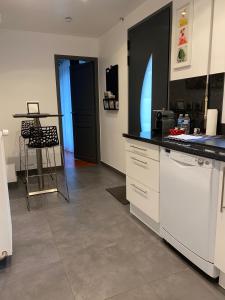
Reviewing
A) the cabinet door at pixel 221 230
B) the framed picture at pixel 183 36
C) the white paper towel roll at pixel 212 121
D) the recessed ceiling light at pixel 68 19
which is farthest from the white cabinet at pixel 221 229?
the recessed ceiling light at pixel 68 19

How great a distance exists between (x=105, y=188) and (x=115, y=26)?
260 cm

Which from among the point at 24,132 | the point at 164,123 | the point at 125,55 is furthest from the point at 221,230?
the point at 24,132

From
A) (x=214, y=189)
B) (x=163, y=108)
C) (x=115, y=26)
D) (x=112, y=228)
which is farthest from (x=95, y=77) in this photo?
(x=214, y=189)

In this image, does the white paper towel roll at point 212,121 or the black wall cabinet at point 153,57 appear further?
the black wall cabinet at point 153,57

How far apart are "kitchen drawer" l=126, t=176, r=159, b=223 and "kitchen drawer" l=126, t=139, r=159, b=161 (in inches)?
13.0

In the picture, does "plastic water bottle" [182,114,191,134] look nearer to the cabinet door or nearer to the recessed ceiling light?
the cabinet door

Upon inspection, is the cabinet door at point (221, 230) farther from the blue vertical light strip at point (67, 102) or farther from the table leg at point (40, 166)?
the blue vertical light strip at point (67, 102)

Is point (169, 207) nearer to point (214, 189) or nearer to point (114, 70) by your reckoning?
point (214, 189)

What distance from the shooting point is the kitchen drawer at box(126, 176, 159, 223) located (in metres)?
2.12

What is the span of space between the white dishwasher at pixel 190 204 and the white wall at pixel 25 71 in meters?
3.00

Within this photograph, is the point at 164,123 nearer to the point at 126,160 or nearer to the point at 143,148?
the point at 143,148

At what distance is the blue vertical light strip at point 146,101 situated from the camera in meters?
3.04

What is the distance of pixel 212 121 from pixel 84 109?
327 cm

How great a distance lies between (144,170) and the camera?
2225mm
